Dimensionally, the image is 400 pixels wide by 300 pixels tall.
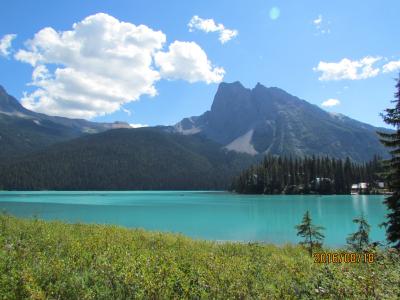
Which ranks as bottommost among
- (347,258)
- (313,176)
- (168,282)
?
(347,258)

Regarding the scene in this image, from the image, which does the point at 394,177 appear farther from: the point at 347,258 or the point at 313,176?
the point at 313,176

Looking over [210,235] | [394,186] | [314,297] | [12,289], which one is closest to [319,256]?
[314,297]

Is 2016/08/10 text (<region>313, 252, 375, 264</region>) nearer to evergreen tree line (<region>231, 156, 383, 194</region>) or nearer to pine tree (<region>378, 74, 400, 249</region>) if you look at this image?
pine tree (<region>378, 74, 400, 249</region>)

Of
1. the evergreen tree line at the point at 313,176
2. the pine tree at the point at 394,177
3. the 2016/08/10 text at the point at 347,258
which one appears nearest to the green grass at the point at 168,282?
the 2016/08/10 text at the point at 347,258

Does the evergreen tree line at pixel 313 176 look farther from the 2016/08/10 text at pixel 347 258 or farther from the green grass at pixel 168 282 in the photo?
the green grass at pixel 168 282

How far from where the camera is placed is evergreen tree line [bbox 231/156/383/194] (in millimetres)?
178625

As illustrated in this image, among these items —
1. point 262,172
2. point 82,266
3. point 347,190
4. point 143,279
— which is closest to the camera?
point 143,279

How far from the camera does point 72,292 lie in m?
8.84

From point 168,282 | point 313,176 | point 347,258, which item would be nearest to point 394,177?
point 347,258

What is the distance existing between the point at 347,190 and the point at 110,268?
183m

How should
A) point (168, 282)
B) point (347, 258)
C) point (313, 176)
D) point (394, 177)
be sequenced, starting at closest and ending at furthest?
point (168, 282), point (347, 258), point (394, 177), point (313, 176)

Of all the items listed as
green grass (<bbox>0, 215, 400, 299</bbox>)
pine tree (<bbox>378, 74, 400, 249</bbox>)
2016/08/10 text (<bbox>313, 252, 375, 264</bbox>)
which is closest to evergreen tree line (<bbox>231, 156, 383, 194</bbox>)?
pine tree (<bbox>378, 74, 400, 249</bbox>)

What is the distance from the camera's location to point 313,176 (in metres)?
187

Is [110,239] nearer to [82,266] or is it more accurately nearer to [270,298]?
[82,266]
